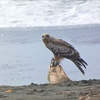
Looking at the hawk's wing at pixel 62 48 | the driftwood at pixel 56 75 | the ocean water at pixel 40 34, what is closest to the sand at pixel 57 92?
the driftwood at pixel 56 75

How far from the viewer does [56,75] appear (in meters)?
8.23

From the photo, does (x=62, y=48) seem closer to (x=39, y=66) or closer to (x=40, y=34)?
(x=39, y=66)

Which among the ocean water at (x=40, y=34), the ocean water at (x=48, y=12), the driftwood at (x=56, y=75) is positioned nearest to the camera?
the driftwood at (x=56, y=75)

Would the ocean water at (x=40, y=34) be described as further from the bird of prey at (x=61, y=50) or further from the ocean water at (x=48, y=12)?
the bird of prey at (x=61, y=50)

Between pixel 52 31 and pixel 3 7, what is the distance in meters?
4.23

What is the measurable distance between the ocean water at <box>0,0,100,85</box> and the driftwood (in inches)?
22.1

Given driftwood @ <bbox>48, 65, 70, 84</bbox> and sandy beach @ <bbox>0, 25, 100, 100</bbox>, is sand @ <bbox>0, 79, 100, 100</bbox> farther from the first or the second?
driftwood @ <bbox>48, 65, 70, 84</bbox>

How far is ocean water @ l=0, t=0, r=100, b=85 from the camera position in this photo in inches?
384

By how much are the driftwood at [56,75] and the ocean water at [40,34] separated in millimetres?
560

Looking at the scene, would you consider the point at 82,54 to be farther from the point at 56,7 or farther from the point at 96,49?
the point at 56,7

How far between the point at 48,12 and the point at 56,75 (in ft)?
33.7

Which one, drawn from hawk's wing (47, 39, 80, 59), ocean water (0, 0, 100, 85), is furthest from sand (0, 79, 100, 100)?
ocean water (0, 0, 100, 85)

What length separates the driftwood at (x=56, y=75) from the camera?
8078mm

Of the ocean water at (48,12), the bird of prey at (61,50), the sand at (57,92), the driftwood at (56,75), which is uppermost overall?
the ocean water at (48,12)
